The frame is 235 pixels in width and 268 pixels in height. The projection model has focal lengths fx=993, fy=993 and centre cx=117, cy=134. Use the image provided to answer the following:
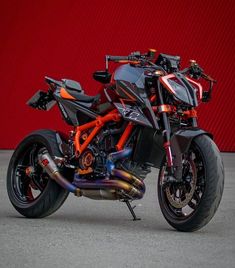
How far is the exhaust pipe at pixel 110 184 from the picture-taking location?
25.7 ft

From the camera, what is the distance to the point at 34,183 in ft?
28.2

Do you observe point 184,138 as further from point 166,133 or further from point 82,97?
point 82,97

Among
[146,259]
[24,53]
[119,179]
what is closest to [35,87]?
[24,53]

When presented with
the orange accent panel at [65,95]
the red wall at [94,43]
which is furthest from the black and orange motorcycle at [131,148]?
the red wall at [94,43]

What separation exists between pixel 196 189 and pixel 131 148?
81 centimetres

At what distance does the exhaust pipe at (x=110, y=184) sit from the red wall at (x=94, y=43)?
11584 millimetres

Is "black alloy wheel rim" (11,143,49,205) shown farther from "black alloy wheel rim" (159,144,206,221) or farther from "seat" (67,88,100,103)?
"black alloy wheel rim" (159,144,206,221)

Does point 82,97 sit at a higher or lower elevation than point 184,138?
lower

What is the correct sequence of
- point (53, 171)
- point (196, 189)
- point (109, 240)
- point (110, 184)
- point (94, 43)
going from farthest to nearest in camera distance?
1. point (94, 43)
2. point (53, 171)
3. point (110, 184)
4. point (196, 189)
5. point (109, 240)

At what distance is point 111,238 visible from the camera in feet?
23.4

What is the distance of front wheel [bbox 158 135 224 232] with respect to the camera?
7219 millimetres

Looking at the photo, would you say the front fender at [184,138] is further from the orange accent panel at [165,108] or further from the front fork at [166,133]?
the orange accent panel at [165,108]

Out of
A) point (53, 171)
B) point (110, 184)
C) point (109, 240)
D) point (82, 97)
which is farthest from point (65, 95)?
point (109, 240)

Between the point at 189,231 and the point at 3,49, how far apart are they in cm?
1401
